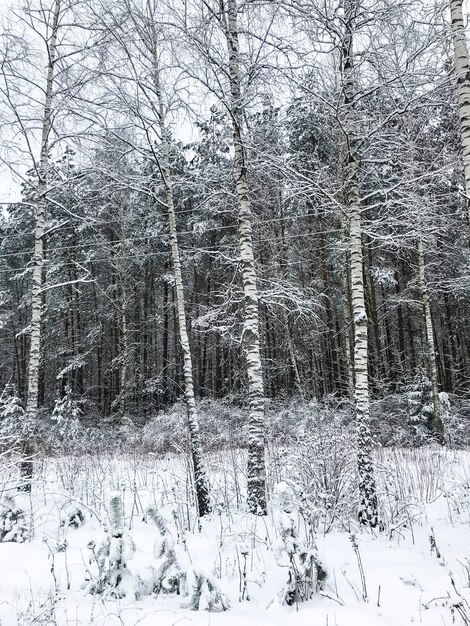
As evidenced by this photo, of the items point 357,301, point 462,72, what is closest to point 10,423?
point 357,301

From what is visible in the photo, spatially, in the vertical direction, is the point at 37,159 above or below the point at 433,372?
above

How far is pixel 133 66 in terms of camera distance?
7.32 m

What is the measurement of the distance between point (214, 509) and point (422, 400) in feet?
32.1

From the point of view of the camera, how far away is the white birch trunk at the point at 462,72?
520 cm

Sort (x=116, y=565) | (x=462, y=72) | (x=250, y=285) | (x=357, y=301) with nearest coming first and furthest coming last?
(x=116, y=565), (x=462, y=72), (x=357, y=301), (x=250, y=285)

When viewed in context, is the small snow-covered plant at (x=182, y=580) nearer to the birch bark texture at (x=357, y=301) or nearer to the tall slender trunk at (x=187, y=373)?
the birch bark texture at (x=357, y=301)

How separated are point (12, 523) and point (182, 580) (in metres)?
3.07

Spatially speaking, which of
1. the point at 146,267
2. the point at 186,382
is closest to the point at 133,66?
the point at 186,382

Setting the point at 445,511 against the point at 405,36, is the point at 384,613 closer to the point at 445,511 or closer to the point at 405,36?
the point at 445,511

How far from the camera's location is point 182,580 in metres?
3.64

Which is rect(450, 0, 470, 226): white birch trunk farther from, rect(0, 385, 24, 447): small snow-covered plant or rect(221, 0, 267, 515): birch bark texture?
rect(0, 385, 24, 447): small snow-covered plant

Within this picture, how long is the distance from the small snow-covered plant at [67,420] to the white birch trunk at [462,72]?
613 inches

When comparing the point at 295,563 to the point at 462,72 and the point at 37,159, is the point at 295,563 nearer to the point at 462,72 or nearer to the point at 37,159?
the point at 462,72

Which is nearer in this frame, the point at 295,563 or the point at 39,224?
the point at 295,563
